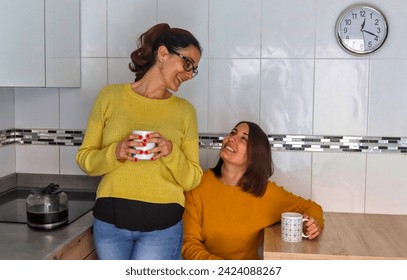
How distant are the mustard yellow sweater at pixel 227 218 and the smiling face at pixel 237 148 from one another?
0.10 metres

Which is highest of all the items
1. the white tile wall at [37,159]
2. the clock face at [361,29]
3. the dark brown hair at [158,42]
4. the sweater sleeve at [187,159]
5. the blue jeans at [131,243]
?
the clock face at [361,29]

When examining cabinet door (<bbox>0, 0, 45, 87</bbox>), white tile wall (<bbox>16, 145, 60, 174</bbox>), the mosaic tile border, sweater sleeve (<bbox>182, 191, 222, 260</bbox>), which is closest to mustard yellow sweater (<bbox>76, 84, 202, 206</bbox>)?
sweater sleeve (<bbox>182, 191, 222, 260</bbox>)

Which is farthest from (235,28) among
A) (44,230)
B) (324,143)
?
(44,230)

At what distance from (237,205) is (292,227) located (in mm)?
282

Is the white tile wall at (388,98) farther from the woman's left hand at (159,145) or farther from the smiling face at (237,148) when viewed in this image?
the woman's left hand at (159,145)

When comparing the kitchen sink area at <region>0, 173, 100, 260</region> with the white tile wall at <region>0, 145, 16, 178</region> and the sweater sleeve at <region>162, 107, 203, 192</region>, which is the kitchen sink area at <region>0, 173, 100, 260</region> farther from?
the sweater sleeve at <region>162, 107, 203, 192</region>

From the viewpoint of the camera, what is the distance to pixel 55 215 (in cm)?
171

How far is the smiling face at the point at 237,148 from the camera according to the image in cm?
195

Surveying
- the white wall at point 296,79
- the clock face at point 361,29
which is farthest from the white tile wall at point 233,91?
the clock face at point 361,29

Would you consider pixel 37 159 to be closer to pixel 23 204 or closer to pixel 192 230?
pixel 23 204

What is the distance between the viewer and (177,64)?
1613 millimetres

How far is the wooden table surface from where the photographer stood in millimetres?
1652

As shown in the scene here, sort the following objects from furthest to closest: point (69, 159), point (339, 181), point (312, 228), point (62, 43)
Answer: point (69, 159) → point (339, 181) → point (62, 43) → point (312, 228)

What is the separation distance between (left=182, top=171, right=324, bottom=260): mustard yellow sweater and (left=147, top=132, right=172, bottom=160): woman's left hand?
1.65 ft
